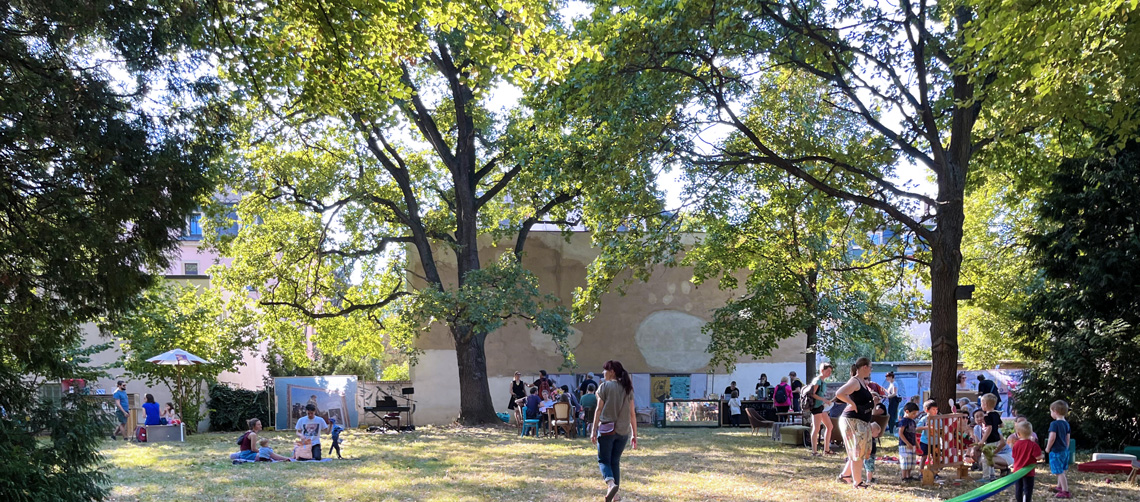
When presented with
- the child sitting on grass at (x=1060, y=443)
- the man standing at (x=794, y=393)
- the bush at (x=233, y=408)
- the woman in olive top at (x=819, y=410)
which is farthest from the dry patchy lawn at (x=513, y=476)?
the bush at (x=233, y=408)

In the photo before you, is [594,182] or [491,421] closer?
[594,182]

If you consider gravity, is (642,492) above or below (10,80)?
below

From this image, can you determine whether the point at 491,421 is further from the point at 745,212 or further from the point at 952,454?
the point at 952,454

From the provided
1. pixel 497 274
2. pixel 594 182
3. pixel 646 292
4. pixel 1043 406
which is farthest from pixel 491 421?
pixel 1043 406

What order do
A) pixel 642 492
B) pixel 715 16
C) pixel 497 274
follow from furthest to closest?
pixel 497 274, pixel 715 16, pixel 642 492

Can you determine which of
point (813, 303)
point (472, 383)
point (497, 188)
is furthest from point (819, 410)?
point (497, 188)

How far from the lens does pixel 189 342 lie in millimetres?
27000

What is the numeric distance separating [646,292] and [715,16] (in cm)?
1893

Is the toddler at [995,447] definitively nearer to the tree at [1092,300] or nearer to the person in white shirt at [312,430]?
the tree at [1092,300]

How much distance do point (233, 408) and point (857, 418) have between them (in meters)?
21.4

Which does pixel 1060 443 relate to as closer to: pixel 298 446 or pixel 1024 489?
pixel 1024 489

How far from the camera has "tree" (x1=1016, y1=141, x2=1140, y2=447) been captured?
1590 cm

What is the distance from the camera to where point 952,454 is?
40.6ft

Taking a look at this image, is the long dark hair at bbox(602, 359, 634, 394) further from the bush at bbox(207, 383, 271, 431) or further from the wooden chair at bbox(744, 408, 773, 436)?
the bush at bbox(207, 383, 271, 431)
